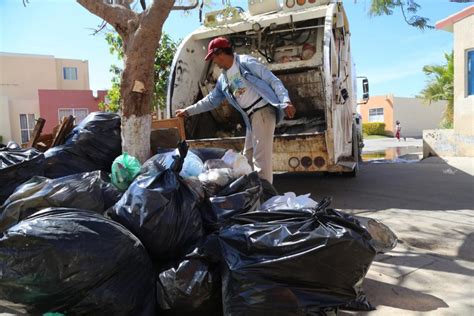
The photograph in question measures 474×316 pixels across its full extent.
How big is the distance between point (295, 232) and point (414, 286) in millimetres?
950

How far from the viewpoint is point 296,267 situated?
1711 mm

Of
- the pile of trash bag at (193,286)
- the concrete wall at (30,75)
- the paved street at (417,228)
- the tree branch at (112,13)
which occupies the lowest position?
the paved street at (417,228)

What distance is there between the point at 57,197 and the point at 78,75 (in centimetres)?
2814

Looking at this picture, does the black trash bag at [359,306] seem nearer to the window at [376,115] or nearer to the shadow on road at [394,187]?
the shadow on road at [394,187]

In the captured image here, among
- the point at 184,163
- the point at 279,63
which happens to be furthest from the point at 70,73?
the point at 184,163

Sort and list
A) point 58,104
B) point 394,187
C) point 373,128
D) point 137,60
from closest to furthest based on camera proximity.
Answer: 1. point 137,60
2. point 394,187
3. point 58,104
4. point 373,128

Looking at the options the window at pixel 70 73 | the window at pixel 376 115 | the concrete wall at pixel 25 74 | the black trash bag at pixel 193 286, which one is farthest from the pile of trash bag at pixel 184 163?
the window at pixel 376 115

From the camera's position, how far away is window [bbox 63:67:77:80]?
27516mm

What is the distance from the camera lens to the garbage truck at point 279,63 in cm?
485

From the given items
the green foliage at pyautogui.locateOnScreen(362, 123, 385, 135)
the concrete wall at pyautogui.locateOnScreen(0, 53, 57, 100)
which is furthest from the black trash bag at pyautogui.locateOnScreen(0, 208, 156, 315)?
the green foliage at pyautogui.locateOnScreen(362, 123, 385, 135)

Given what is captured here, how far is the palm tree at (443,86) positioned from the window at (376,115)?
67.4ft

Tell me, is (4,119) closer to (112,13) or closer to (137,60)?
(112,13)

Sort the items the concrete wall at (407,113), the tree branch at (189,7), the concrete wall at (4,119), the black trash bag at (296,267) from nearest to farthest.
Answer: the black trash bag at (296,267), the tree branch at (189,7), the concrete wall at (4,119), the concrete wall at (407,113)

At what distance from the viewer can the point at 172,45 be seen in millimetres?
9945
